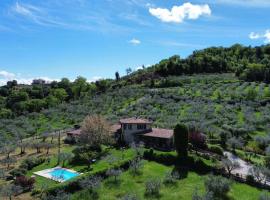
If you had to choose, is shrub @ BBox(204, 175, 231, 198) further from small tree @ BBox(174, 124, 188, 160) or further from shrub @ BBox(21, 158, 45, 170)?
shrub @ BBox(21, 158, 45, 170)

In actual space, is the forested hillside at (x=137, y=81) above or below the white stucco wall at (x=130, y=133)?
above

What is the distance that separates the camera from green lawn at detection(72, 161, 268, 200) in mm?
38688

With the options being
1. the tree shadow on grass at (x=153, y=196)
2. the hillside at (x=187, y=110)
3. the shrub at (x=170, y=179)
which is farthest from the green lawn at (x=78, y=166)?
the hillside at (x=187, y=110)

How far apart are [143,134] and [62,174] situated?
18889 millimetres

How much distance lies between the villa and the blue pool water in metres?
16.5

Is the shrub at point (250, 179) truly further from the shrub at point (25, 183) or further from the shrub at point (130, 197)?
the shrub at point (25, 183)

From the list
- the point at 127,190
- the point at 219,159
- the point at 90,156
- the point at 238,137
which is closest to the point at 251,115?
the point at 238,137

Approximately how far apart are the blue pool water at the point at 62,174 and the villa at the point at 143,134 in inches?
649

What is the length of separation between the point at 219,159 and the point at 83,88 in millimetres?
124806

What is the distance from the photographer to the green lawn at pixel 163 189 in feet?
127

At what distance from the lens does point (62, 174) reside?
47.9 meters

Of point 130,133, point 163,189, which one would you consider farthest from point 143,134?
point 163,189

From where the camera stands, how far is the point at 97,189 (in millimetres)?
40750

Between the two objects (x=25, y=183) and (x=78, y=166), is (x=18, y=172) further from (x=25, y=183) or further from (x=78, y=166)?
(x=78, y=166)
